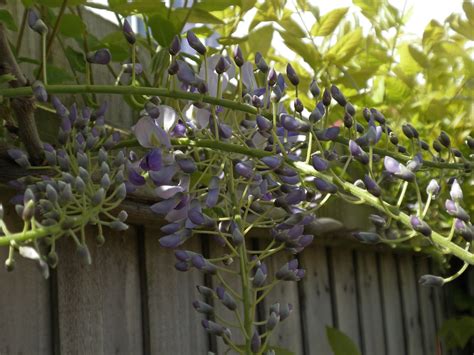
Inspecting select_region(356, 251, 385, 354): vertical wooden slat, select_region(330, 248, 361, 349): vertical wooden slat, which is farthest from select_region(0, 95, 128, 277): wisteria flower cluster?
select_region(356, 251, 385, 354): vertical wooden slat

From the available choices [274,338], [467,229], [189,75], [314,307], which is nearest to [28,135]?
[189,75]

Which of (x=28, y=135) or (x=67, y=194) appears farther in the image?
(x=28, y=135)

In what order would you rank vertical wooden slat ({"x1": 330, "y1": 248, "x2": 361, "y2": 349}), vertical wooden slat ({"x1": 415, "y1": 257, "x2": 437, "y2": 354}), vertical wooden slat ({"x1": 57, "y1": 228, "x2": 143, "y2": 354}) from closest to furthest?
vertical wooden slat ({"x1": 57, "y1": 228, "x2": 143, "y2": 354})
vertical wooden slat ({"x1": 330, "y1": 248, "x2": 361, "y2": 349})
vertical wooden slat ({"x1": 415, "y1": 257, "x2": 437, "y2": 354})

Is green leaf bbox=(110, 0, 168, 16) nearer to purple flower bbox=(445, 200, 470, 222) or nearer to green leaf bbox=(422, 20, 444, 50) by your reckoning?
purple flower bbox=(445, 200, 470, 222)

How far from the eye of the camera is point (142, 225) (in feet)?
4.28

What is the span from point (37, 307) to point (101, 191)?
0.51 meters

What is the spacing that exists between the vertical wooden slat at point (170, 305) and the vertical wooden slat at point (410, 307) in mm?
1036

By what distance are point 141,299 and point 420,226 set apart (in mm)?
736

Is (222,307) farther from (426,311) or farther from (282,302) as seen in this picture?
(426,311)

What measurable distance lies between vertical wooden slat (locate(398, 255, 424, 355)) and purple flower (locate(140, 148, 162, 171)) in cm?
165

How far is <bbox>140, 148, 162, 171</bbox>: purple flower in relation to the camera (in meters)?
0.77

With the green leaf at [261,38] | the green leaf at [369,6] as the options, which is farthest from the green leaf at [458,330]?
the green leaf at [261,38]

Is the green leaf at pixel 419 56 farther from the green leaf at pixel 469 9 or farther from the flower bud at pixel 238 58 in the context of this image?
the flower bud at pixel 238 58

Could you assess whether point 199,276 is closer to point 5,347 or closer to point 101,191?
point 5,347
